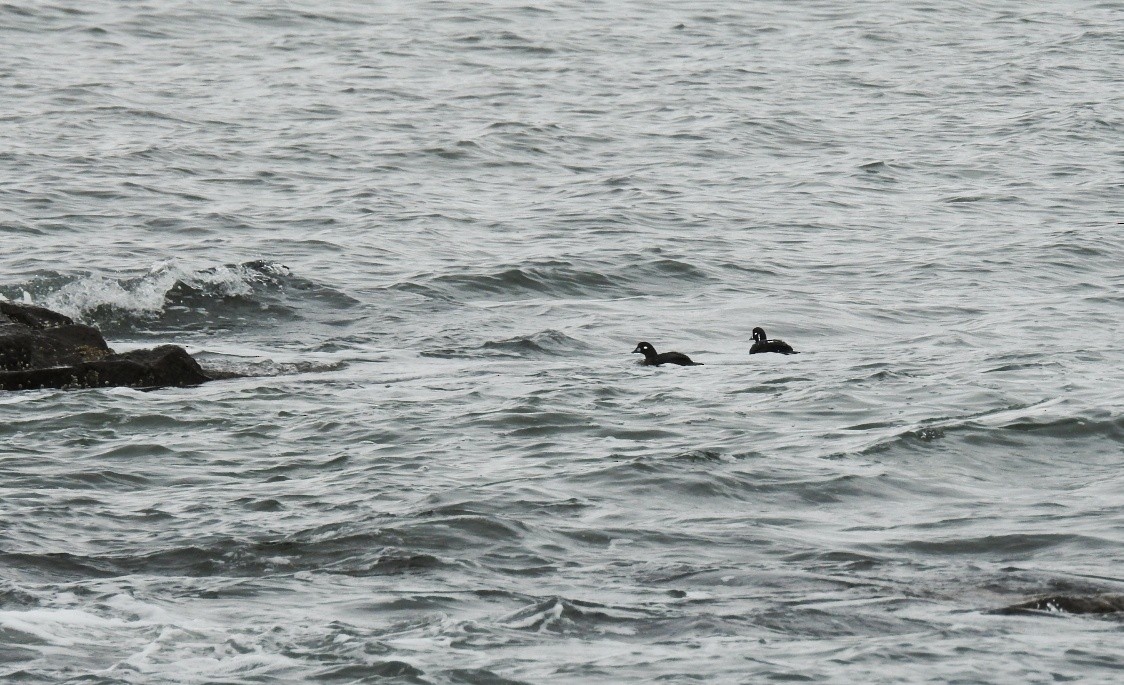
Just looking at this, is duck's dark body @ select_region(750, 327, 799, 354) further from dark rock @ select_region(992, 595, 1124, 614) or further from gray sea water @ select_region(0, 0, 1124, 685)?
dark rock @ select_region(992, 595, 1124, 614)

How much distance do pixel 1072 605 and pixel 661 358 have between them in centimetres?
662

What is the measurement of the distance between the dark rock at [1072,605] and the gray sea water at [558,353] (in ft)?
0.39

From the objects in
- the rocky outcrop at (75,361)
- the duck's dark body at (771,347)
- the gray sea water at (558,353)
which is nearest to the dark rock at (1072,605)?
the gray sea water at (558,353)

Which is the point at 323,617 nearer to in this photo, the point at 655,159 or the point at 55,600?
the point at 55,600

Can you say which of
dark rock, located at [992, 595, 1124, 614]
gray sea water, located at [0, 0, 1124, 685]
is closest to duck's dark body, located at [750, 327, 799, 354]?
gray sea water, located at [0, 0, 1124, 685]

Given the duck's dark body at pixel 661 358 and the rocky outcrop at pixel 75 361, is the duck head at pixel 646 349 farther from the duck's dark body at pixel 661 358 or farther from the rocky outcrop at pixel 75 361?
the rocky outcrop at pixel 75 361

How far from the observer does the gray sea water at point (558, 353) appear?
7930 millimetres

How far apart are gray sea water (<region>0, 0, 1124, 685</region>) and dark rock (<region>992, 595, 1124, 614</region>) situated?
12 centimetres

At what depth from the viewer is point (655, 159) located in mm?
25641

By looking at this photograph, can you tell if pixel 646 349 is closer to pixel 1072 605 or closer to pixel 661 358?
pixel 661 358

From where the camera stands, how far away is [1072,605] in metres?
7.99

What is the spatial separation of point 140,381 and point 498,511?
4.26m

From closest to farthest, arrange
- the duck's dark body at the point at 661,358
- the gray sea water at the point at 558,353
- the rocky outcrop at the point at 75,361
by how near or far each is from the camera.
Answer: the gray sea water at the point at 558,353 < the rocky outcrop at the point at 75,361 < the duck's dark body at the point at 661,358

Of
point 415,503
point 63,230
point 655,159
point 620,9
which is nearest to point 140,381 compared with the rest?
point 415,503
